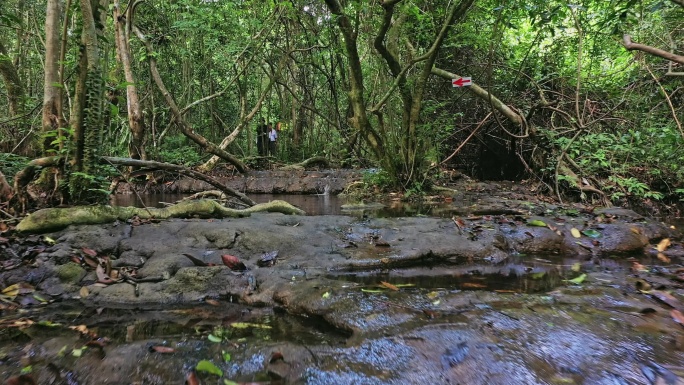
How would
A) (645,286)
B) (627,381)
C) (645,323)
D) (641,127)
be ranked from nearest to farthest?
(627,381)
(645,323)
(645,286)
(641,127)

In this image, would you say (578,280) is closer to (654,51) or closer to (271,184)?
(654,51)

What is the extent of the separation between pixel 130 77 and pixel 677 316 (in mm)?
10399

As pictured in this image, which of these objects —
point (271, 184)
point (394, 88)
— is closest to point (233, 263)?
point (394, 88)

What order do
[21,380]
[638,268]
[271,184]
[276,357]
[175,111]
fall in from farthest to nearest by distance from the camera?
1. [271,184]
2. [175,111]
3. [638,268]
4. [276,357]
5. [21,380]

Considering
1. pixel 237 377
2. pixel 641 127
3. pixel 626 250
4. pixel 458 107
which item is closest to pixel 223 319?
pixel 237 377

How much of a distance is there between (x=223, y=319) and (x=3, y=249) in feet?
7.37

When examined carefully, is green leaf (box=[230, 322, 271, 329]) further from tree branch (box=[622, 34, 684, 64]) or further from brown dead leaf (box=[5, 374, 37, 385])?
tree branch (box=[622, 34, 684, 64])

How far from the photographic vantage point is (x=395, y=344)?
2109mm

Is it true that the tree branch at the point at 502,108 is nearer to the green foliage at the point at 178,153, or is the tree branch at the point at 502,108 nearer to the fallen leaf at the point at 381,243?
the fallen leaf at the point at 381,243

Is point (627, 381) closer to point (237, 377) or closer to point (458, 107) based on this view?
point (237, 377)

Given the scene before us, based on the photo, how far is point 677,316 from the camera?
7.78 ft

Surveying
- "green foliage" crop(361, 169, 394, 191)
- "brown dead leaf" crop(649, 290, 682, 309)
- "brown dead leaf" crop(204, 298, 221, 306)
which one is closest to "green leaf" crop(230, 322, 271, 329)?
"brown dead leaf" crop(204, 298, 221, 306)

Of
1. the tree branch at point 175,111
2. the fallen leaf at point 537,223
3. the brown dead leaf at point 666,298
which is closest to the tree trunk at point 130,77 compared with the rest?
the tree branch at point 175,111

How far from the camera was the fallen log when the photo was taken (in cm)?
382
